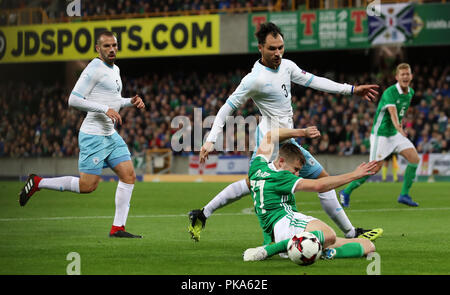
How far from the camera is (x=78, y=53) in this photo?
1325 inches

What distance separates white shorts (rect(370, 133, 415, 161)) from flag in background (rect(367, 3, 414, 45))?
50.8ft

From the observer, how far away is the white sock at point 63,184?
9.49 meters

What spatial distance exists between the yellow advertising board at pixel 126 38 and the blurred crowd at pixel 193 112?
192cm

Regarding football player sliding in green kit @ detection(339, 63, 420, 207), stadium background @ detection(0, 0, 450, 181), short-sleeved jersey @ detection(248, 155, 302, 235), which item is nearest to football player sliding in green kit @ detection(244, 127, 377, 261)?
short-sleeved jersey @ detection(248, 155, 302, 235)

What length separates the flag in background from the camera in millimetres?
28594

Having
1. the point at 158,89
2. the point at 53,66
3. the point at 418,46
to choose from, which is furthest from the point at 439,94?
the point at 53,66

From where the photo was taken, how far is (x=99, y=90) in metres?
9.30

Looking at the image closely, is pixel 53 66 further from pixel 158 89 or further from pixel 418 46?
pixel 418 46

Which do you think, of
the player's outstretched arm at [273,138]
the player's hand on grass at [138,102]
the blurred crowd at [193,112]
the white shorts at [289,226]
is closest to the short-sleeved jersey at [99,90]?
the player's hand on grass at [138,102]

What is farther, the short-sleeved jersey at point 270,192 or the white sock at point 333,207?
the white sock at point 333,207

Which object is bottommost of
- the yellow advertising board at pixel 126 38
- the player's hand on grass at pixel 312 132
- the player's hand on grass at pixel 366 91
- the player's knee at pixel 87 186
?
the player's knee at pixel 87 186

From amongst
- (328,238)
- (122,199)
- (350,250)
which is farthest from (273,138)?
(122,199)

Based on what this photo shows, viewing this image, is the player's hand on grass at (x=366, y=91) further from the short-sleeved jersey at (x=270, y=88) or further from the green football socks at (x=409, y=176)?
the green football socks at (x=409, y=176)

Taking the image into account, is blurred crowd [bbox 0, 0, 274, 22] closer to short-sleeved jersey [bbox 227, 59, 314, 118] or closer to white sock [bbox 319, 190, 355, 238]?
short-sleeved jersey [bbox 227, 59, 314, 118]
